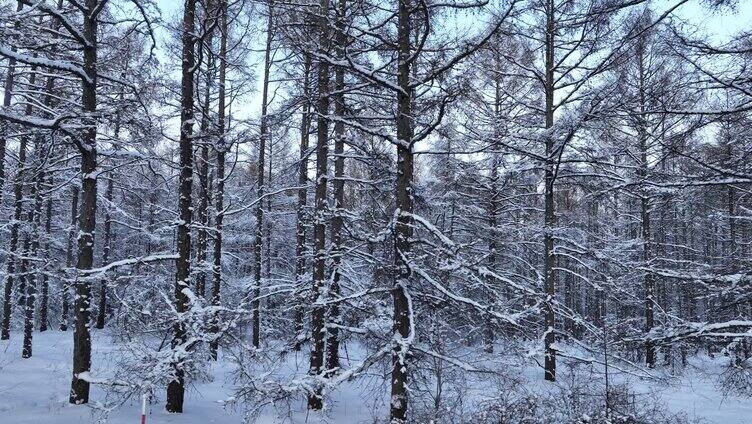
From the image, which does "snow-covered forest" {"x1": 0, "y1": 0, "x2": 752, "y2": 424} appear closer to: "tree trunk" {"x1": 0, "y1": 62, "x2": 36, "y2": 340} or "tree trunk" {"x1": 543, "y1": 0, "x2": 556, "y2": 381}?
"tree trunk" {"x1": 543, "y1": 0, "x2": 556, "y2": 381}

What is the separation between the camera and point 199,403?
10797 millimetres

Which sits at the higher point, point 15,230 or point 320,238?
point 15,230

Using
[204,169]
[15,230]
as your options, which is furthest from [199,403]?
[15,230]

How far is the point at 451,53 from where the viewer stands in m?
7.98

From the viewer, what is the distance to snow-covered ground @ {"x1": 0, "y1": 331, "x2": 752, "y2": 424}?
8797 millimetres

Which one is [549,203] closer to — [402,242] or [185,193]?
[402,242]

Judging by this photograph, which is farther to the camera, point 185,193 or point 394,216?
point 185,193

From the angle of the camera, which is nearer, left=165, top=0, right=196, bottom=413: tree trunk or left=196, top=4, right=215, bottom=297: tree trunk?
left=165, top=0, right=196, bottom=413: tree trunk

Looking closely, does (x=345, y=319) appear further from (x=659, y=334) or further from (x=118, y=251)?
(x=118, y=251)

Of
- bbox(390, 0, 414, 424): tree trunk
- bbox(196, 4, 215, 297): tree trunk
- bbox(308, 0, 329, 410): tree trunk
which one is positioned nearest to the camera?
bbox(390, 0, 414, 424): tree trunk

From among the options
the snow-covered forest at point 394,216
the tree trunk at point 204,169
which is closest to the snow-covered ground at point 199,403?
the snow-covered forest at point 394,216

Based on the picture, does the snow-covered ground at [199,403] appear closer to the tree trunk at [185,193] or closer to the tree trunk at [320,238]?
the tree trunk at [185,193]

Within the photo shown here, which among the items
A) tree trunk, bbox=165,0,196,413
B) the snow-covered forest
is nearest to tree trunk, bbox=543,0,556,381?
the snow-covered forest

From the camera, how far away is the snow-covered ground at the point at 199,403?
28.9 ft
